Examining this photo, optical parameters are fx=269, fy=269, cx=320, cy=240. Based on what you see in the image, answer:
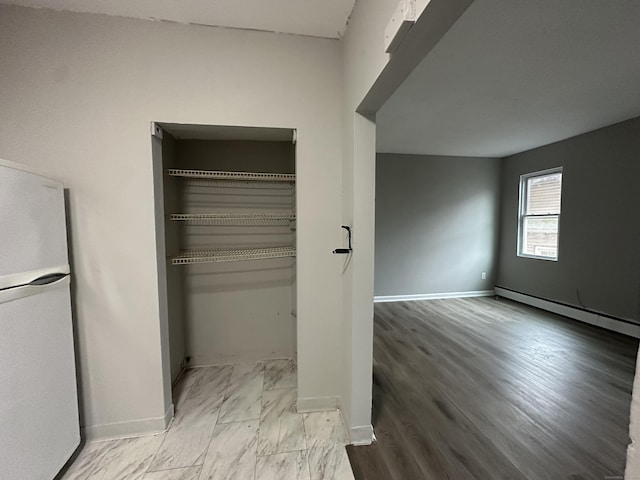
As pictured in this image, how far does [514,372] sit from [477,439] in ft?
3.63

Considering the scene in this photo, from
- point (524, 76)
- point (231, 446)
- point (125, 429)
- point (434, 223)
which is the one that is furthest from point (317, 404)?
point (434, 223)

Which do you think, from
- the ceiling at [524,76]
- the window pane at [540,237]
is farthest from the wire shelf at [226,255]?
the window pane at [540,237]

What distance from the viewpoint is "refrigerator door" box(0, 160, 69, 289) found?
1.10 m

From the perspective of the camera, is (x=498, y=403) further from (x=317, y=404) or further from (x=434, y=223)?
Answer: (x=434, y=223)

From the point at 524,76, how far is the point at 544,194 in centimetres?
295

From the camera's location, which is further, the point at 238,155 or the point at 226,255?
the point at 238,155

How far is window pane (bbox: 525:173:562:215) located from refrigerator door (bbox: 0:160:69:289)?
574 cm

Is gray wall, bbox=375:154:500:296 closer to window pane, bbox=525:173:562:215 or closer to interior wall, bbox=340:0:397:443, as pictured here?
window pane, bbox=525:173:562:215

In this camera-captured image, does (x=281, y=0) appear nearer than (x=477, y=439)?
Yes

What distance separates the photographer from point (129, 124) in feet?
5.26

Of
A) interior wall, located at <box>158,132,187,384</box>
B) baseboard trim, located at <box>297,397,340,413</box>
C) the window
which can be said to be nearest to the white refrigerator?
interior wall, located at <box>158,132,187,384</box>

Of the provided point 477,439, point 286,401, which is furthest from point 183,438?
point 477,439

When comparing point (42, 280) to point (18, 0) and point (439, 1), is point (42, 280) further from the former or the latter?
point (439, 1)

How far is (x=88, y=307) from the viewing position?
1.62 meters
